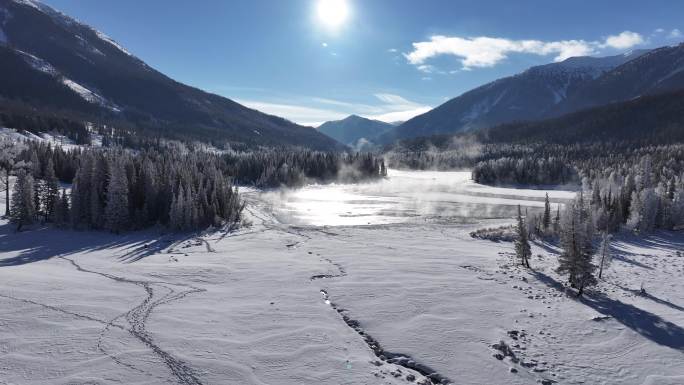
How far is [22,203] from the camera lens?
65812mm

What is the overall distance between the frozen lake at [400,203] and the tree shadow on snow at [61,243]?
30605 millimetres

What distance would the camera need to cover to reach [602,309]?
102ft

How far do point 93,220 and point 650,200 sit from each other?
304ft

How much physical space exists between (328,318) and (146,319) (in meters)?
10.4

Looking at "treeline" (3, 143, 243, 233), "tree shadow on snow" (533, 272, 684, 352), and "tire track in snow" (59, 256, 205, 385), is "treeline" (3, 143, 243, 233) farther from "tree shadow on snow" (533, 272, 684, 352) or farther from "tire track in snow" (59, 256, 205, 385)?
"tree shadow on snow" (533, 272, 684, 352)

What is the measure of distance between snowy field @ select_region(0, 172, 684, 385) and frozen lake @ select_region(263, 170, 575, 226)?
1428 inches

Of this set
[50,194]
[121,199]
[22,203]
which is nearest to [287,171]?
[50,194]

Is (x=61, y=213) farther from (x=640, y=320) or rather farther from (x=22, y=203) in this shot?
(x=640, y=320)

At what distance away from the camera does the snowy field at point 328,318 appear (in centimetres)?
1944

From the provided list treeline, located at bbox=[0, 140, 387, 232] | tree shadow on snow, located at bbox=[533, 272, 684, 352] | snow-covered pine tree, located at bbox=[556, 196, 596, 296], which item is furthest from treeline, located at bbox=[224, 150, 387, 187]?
tree shadow on snow, located at bbox=[533, 272, 684, 352]

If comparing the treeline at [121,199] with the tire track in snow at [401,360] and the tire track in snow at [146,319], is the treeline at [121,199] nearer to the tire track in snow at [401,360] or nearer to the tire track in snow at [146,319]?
the tire track in snow at [146,319]

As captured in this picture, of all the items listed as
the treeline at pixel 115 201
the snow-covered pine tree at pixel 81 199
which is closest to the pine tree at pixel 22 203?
the treeline at pixel 115 201

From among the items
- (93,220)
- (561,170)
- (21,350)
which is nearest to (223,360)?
(21,350)

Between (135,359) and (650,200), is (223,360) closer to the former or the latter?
(135,359)
